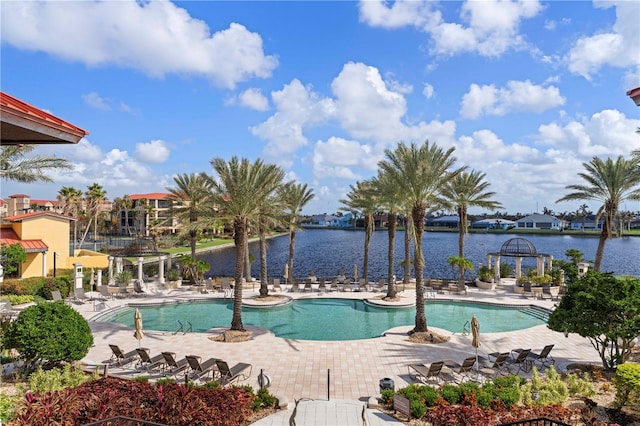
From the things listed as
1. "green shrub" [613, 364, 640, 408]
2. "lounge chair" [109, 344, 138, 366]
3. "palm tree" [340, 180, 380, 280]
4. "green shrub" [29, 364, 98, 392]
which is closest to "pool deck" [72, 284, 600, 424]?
"lounge chair" [109, 344, 138, 366]

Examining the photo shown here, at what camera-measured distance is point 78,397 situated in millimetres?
8789

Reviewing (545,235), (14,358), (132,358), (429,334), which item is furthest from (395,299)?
(545,235)

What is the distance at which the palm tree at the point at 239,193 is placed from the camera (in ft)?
65.5

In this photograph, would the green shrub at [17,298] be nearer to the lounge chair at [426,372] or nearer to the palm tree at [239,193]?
the palm tree at [239,193]

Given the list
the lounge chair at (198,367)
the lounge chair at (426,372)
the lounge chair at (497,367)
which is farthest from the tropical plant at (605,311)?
the lounge chair at (198,367)

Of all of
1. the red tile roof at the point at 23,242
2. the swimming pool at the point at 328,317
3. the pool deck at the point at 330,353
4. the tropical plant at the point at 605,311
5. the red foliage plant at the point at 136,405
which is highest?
the red tile roof at the point at 23,242

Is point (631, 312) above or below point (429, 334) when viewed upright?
above

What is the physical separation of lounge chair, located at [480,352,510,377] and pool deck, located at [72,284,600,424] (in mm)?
1259

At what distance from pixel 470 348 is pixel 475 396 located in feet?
21.6

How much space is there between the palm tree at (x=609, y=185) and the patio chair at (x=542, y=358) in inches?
528

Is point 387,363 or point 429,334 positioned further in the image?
point 429,334

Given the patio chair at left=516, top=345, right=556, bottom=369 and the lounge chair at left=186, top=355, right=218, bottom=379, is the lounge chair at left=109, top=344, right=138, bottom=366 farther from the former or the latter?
the patio chair at left=516, top=345, right=556, bottom=369

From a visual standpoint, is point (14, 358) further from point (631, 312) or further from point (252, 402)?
point (631, 312)

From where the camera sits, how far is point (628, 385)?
34.0 feet
